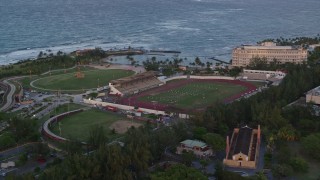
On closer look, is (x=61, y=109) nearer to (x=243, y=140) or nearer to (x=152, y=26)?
(x=243, y=140)

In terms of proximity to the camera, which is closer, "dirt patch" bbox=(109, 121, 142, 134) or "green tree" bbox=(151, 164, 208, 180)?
"green tree" bbox=(151, 164, 208, 180)

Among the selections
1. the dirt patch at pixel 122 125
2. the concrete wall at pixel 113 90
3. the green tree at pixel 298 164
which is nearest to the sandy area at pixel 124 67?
the concrete wall at pixel 113 90

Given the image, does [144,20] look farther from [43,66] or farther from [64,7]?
[43,66]

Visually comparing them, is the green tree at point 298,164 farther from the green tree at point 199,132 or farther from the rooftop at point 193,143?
the green tree at point 199,132

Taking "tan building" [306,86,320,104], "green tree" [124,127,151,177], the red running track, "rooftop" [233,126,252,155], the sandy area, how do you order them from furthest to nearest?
1. the sandy area
2. the red running track
3. "tan building" [306,86,320,104]
4. "rooftop" [233,126,252,155]
5. "green tree" [124,127,151,177]

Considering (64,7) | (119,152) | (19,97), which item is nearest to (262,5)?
(64,7)

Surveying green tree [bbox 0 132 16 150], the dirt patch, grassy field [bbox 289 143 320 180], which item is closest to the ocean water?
the dirt patch

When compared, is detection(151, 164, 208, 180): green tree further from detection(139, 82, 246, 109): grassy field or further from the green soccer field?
the green soccer field
